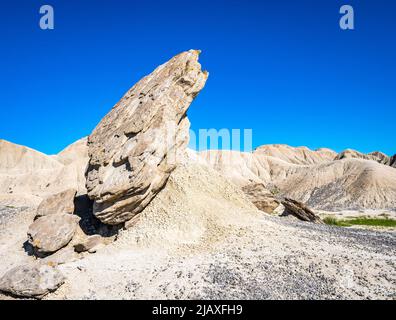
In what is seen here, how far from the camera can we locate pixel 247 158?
98.4 metres

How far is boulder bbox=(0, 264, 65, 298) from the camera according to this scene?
420 inches

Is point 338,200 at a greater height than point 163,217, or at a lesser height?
lesser

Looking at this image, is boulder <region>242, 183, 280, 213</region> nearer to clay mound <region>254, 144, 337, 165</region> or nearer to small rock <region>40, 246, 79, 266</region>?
small rock <region>40, 246, 79, 266</region>

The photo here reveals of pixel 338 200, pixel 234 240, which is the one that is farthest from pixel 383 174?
pixel 234 240

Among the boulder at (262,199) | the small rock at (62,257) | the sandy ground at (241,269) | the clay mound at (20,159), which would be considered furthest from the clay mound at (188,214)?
the clay mound at (20,159)

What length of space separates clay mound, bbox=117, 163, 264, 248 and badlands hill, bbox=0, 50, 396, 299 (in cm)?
5

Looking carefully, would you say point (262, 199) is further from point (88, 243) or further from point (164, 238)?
point (88, 243)

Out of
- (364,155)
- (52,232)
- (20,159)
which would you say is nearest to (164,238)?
(52,232)

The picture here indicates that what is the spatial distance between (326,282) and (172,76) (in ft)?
34.9

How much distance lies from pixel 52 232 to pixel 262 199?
1728cm

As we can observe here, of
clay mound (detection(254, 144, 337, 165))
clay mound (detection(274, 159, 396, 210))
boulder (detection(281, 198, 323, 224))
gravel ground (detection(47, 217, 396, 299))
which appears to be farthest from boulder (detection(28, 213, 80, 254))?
clay mound (detection(254, 144, 337, 165))

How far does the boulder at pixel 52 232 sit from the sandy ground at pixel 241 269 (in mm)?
1142

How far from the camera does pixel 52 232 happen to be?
47.9 ft
